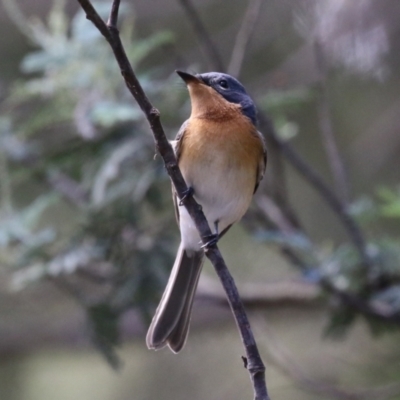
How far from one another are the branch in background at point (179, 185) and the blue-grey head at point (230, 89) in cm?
104

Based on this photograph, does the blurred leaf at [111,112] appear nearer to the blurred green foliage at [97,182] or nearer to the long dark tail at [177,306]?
the blurred green foliage at [97,182]

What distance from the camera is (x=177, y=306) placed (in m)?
3.90

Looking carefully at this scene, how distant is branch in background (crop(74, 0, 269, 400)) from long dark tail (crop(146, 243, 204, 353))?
0.72m

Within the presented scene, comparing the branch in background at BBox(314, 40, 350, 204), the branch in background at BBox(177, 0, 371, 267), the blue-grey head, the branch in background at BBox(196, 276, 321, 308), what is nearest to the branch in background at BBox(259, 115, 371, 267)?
the branch in background at BBox(177, 0, 371, 267)

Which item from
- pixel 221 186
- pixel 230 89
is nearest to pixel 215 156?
pixel 221 186

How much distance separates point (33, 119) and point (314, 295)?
2215 mm

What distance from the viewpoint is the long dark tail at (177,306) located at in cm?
362

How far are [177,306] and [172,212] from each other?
160cm

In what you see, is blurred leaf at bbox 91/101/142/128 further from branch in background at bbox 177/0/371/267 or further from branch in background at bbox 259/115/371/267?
branch in background at bbox 259/115/371/267

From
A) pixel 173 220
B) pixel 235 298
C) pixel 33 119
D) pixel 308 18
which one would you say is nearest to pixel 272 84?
pixel 308 18

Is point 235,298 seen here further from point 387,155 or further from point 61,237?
point 387,155

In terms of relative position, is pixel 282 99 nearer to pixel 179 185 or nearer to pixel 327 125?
pixel 327 125

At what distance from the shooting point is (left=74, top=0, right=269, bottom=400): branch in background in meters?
2.50

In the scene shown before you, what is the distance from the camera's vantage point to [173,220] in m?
5.06
